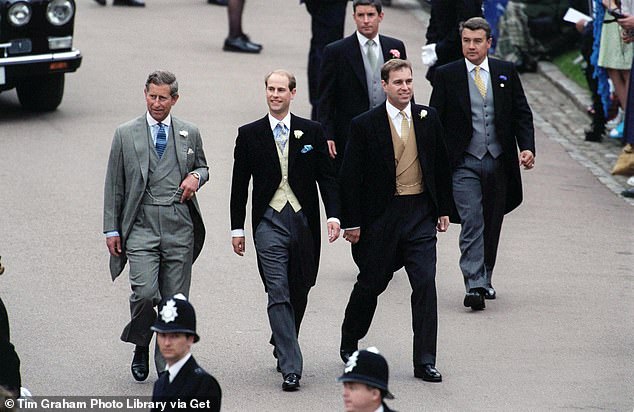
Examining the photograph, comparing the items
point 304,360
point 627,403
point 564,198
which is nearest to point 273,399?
Result: point 304,360

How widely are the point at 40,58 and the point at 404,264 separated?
23.1 ft

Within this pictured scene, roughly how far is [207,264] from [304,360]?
2.28 meters

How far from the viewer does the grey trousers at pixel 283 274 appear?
8453 mm

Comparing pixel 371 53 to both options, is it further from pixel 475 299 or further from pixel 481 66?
pixel 475 299

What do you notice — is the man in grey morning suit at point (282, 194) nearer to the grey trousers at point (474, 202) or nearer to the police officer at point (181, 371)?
the grey trousers at point (474, 202)

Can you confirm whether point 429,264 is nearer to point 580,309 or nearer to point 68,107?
point 580,309

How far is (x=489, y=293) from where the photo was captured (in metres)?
10.3

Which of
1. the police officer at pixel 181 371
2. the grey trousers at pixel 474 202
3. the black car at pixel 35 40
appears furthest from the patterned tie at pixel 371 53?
the black car at pixel 35 40

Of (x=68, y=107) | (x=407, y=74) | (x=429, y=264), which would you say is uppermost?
(x=407, y=74)

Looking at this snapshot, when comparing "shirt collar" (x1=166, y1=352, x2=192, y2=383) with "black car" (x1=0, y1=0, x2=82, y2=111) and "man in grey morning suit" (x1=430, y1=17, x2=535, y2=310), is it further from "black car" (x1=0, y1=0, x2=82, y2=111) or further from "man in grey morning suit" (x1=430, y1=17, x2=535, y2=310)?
"black car" (x1=0, y1=0, x2=82, y2=111)

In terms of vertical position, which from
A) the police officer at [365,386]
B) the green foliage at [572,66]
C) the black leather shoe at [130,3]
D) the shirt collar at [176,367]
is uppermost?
the police officer at [365,386]

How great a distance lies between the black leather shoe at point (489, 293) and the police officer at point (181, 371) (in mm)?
4102

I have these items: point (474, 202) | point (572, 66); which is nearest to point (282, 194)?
point (474, 202)

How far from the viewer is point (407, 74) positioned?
8.66 m
